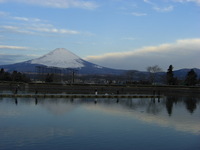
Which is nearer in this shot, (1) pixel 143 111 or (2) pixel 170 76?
(1) pixel 143 111

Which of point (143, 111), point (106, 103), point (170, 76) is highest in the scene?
point (170, 76)

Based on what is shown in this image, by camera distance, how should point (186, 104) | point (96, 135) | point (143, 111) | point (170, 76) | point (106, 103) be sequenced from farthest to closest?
point (170, 76)
point (186, 104)
point (106, 103)
point (143, 111)
point (96, 135)

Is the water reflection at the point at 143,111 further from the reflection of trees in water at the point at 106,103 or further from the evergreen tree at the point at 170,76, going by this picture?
the evergreen tree at the point at 170,76

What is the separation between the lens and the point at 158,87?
250ft

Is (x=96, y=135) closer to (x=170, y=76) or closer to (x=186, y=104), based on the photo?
(x=186, y=104)

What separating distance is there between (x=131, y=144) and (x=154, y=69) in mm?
91575

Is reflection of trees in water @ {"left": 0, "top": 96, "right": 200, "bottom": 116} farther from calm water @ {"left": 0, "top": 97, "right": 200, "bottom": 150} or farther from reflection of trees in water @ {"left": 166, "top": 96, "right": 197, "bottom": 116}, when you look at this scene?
calm water @ {"left": 0, "top": 97, "right": 200, "bottom": 150}

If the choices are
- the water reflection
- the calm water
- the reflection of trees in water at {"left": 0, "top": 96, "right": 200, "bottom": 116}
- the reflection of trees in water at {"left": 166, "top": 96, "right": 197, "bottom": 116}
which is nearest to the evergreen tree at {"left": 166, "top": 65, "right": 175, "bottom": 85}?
the reflection of trees in water at {"left": 166, "top": 96, "right": 197, "bottom": 116}

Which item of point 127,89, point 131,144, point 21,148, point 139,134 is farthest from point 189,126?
point 127,89

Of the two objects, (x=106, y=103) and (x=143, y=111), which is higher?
(x=106, y=103)

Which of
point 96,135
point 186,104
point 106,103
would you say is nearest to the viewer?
point 96,135

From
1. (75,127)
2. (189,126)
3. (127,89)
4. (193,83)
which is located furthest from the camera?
(193,83)

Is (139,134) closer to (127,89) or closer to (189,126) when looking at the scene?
(189,126)

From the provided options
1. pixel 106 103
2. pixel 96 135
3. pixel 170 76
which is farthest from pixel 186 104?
pixel 170 76
